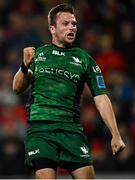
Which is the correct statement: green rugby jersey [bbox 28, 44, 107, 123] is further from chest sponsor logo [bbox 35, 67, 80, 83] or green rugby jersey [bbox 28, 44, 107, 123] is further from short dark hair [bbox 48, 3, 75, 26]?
short dark hair [bbox 48, 3, 75, 26]

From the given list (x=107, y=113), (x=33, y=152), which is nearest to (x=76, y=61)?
(x=107, y=113)

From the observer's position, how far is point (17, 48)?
1263cm

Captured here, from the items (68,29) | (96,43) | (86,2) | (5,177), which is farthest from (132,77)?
(68,29)

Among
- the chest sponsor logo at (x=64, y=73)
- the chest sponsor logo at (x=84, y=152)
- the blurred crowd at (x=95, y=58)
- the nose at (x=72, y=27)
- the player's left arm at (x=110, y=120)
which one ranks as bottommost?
the blurred crowd at (x=95, y=58)

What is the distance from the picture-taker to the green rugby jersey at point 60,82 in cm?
644

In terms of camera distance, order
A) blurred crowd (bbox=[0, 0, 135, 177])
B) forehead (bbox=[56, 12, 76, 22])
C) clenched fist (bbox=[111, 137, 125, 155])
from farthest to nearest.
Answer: blurred crowd (bbox=[0, 0, 135, 177]) < forehead (bbox=[56, 12, 76, 22]) < clenched fist (bbox=[111, 137, 125, 155])

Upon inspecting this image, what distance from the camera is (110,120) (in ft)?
20.9

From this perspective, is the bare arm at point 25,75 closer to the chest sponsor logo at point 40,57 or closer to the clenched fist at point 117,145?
the chest sponsor logo at point 40,57

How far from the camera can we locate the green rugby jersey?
644 centimetres

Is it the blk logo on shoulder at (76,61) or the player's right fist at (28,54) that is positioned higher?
the player's right fist at (28,54)

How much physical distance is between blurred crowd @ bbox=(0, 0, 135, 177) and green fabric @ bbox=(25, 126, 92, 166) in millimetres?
4186

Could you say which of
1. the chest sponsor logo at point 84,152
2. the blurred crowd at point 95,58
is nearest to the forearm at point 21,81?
the chest sponsor logo at point 84,152

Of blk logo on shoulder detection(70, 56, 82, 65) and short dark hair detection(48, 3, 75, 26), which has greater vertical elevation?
short dark hair detection(48, 3, 75, 26)

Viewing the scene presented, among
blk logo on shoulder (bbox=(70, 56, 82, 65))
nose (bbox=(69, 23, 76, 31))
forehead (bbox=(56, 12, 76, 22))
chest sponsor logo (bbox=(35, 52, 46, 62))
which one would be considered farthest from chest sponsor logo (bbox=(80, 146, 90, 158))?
forehead (bbox=(56, 12, 76, 22))
